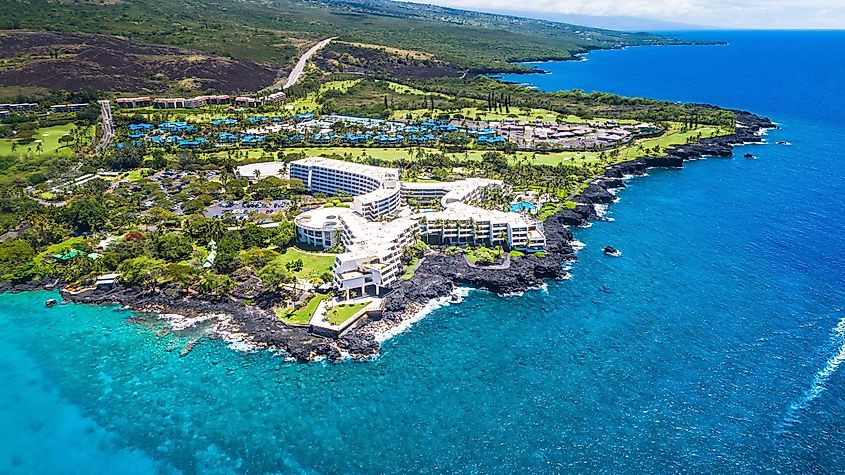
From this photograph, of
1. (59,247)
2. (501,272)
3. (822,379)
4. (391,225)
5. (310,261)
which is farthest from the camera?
(59,247)

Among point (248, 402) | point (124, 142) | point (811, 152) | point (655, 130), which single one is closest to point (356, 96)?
point (124, 142)

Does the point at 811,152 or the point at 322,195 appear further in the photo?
the point at 811,152

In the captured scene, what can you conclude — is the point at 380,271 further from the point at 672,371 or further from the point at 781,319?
the point at 781,319

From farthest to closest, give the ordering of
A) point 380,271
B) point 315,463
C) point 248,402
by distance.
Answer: point 380,271 → point 248,402 → point 315,463

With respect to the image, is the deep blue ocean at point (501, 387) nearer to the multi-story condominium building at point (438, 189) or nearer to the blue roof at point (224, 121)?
the multi-story condominium building at point (438, 189)

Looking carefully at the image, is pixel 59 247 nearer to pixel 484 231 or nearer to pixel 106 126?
pixel 484 231

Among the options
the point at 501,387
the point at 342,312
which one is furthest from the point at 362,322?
the point at 501,387
